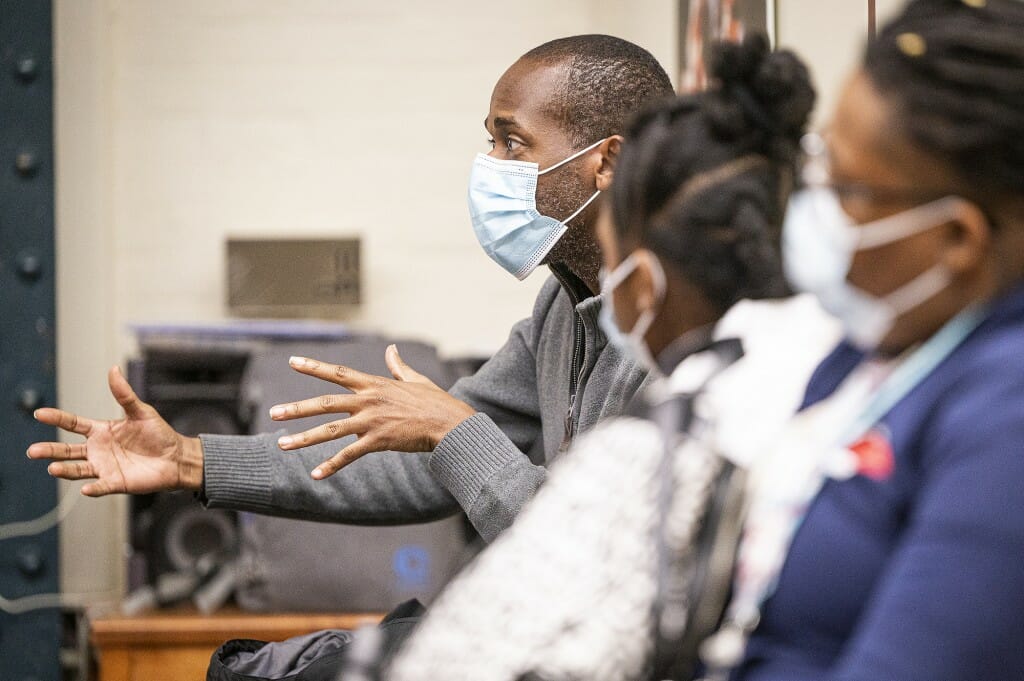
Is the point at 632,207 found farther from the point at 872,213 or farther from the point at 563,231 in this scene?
the point at 563,231

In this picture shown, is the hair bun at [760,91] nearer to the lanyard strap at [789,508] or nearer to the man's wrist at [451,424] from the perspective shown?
the lanyard strap at [789,508]

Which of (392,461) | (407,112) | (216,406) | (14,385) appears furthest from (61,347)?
(392,461)

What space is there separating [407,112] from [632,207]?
220 centimetres

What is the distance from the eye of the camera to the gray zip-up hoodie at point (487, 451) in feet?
4.22

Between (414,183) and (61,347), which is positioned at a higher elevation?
(414,183)

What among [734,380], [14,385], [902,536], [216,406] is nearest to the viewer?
[902,536]

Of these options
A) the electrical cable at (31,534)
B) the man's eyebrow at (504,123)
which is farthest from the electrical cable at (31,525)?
Answer: the man's eyebrow at (504,123)

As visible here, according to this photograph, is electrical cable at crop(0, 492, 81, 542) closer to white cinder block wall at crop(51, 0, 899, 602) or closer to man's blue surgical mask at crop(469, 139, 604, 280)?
white cinder block wall at crop(51, 0, 899, 602)

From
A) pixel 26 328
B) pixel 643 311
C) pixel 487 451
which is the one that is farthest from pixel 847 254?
pixel 26 328

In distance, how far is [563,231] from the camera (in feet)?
4.90

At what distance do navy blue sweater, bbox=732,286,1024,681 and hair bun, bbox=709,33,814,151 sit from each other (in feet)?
0.74

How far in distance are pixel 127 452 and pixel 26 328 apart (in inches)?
56.8

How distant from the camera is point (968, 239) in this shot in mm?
691

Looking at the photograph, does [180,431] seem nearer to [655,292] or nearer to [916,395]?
[655,292]
